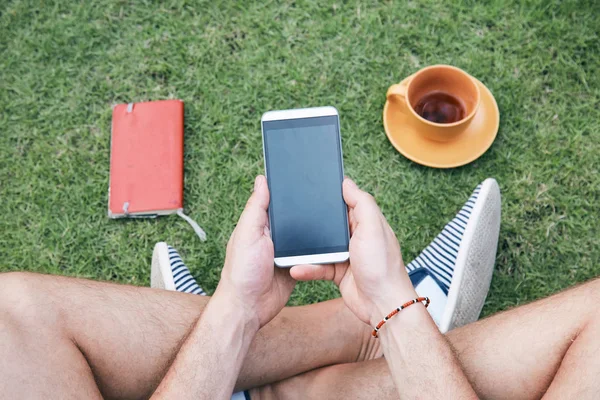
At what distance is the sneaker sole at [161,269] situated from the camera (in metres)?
2.04

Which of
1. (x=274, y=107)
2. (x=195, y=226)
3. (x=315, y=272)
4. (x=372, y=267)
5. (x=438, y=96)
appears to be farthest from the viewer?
(x=274, y=107)

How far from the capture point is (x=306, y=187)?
166 cm

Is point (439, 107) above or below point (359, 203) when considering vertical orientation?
above

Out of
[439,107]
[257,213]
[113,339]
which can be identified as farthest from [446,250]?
[113,339]

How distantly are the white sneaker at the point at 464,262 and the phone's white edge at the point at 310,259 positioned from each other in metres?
0.58

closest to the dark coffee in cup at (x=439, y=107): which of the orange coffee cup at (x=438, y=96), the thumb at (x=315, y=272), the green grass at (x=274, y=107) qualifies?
the orange coffee cup at (x=438, y=96)

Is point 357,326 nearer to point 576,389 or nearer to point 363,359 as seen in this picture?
point 363,359

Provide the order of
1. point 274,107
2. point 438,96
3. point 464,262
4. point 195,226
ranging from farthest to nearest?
1. point 274,107
2. point 195,226
3. point 438,96
4. point 464,262

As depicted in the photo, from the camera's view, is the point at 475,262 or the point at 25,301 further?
the point at 475,262

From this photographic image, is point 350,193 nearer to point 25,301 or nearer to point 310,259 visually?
point 310,259

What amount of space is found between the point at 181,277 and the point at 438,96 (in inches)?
48.8

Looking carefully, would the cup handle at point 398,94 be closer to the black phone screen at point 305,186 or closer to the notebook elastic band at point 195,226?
the black phone screen at point 305,186

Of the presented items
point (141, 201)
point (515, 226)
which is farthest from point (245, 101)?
point (515, 226)

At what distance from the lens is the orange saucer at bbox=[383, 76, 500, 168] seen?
2.25 m
